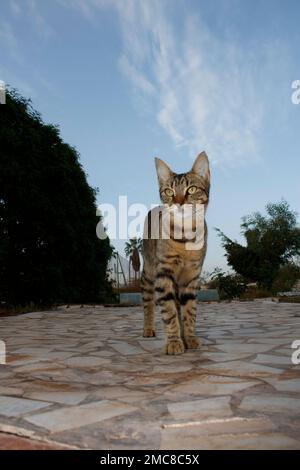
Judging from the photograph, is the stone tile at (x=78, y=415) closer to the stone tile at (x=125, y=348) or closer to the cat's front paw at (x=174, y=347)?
the cat's front paw at (x=174, y=347)

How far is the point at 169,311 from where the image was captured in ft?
13.4

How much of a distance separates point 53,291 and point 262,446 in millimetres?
11544

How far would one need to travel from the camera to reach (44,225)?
41.8 feet

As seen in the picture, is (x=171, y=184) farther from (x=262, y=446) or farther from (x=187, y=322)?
(x=262, y=446)

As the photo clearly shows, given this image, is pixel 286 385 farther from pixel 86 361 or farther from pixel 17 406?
pixel 86 361

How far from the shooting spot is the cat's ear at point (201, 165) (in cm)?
421

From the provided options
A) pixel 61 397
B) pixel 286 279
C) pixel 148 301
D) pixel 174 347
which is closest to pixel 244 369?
pixel 174 347

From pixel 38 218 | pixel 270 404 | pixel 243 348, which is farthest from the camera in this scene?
pixel 38 218

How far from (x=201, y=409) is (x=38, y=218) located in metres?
11.1

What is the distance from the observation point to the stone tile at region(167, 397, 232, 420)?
7.19 ft

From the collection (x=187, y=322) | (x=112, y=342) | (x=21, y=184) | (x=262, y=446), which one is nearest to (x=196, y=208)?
(x=187, y=322)

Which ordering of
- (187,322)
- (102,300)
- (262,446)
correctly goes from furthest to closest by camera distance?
(102,300) < (187,322) < (262,446)

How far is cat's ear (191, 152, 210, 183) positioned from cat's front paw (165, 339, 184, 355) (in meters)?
1.70

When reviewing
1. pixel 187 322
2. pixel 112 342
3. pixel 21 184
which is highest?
pixel 21 184
